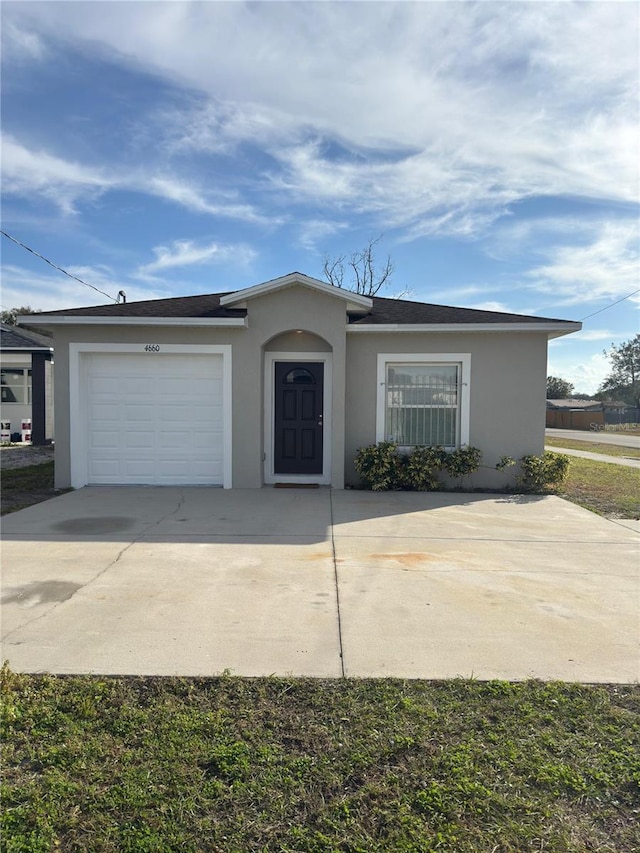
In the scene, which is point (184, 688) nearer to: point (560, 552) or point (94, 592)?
point (94, 592)

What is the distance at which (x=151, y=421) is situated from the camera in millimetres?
9781

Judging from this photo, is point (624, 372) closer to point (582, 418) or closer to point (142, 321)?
point (582, 418)

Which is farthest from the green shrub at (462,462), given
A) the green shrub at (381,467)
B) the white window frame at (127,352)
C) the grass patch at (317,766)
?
the grass patch at (317,766)

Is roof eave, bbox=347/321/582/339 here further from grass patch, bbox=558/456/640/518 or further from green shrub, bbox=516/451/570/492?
grass patch, bbox=558/456/640/518

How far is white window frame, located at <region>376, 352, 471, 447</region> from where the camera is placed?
981 centimetres

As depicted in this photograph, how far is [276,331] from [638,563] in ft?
21.3

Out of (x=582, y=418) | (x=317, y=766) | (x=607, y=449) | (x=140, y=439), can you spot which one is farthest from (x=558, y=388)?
(x=317, y=766)

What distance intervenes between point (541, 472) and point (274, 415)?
5064 mm

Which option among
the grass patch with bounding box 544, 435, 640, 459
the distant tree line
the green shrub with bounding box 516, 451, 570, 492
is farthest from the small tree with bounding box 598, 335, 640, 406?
the green shrub with bounding box 516, 451, 570, 492

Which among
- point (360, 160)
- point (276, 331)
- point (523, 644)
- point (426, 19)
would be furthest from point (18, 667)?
point (360, 160)

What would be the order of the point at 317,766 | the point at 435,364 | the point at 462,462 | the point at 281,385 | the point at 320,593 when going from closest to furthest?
the point at 317,766, the point at 320,593, the point at 462,462, the point at 435,364, the point at 281,385

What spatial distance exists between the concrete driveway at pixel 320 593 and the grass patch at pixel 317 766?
277 millimetres

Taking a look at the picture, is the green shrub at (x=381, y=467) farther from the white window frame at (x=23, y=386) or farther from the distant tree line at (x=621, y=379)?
the distant tree line at (x=621, y=379)

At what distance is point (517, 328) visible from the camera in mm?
9414
